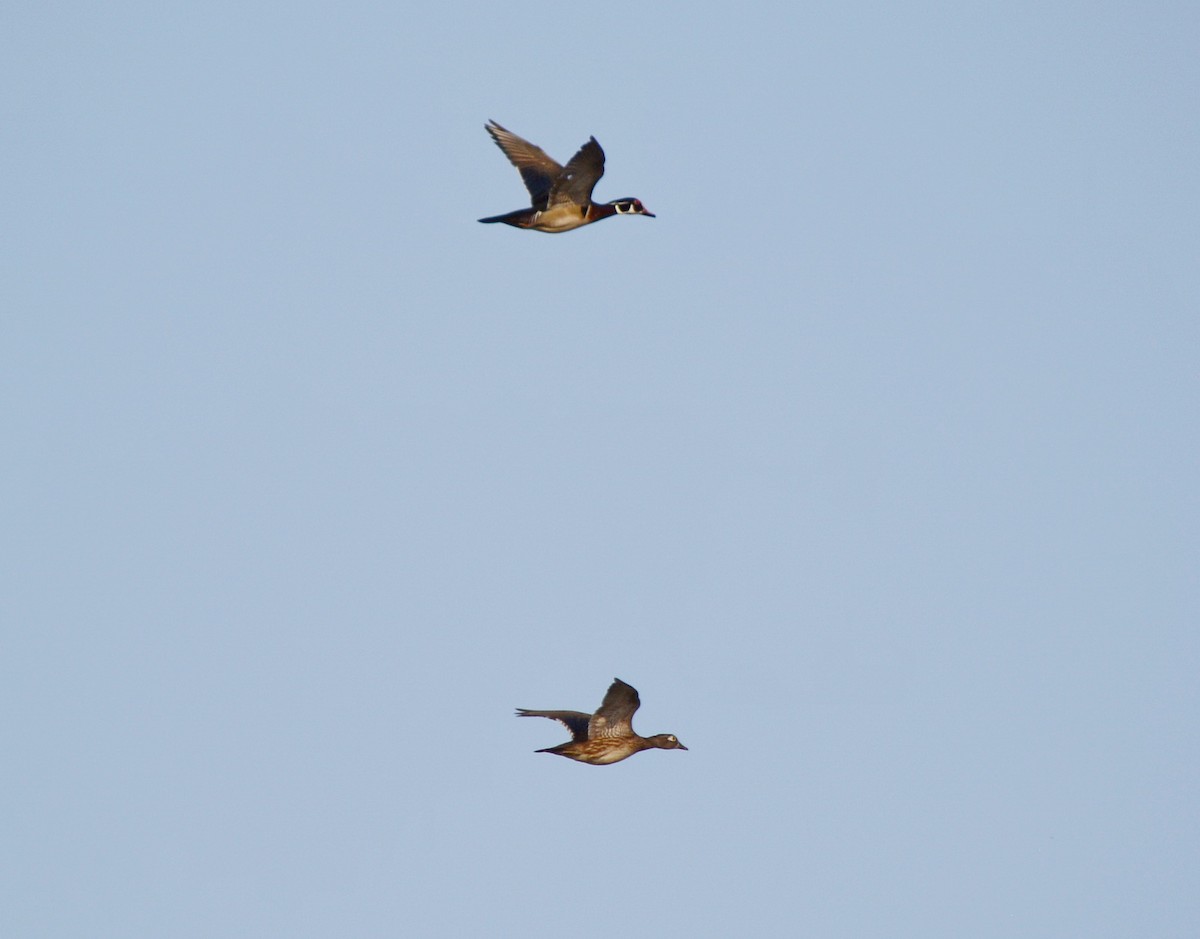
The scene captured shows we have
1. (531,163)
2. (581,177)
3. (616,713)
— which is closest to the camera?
(616,713)

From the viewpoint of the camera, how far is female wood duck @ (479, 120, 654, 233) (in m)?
31.1

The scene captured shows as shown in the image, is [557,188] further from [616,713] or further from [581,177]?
[616,713]

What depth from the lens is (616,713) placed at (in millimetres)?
28656

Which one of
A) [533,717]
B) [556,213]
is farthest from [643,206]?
[533,717]

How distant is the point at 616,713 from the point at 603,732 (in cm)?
72

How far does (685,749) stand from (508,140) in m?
12.0

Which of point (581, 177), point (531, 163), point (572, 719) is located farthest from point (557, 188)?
point (572, 719)

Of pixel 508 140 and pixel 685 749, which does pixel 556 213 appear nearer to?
pixel 508 140

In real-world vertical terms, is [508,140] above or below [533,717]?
above

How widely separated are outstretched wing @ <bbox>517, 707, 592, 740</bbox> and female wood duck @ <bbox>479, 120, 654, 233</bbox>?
29.4 feet

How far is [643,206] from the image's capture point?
1313 inches

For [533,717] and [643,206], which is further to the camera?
[643,206]

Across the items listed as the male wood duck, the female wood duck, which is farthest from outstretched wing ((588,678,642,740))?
the female wood duck

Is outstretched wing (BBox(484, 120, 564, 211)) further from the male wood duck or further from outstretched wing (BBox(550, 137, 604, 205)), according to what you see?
the male wood duck
